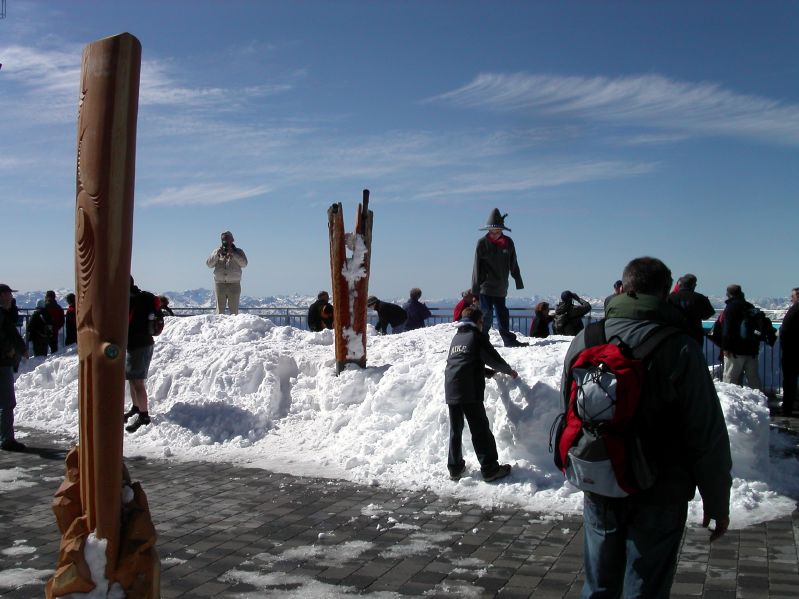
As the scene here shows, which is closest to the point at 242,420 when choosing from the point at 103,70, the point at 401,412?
the point at 401,412

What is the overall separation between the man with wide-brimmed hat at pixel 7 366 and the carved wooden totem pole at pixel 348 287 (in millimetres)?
4166

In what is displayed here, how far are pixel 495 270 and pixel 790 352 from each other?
195 inches

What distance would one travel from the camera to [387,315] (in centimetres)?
1614

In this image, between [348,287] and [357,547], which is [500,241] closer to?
[348,287]

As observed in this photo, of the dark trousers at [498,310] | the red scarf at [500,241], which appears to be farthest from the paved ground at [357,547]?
the red scarf at [500,241]

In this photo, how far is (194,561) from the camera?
233 inches

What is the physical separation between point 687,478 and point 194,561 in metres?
3.76

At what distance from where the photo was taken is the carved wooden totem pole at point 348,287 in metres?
11.6

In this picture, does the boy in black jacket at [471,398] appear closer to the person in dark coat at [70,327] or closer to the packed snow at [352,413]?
the packed snow at [352,413]

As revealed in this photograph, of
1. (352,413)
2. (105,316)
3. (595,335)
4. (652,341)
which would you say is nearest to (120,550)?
(105,316)

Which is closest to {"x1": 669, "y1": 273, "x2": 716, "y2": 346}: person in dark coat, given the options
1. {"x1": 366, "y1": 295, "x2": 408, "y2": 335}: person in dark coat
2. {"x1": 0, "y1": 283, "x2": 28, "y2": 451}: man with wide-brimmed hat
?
{"x1": 366, "y1": 295, "x2": 408, "y2": 335}: person in dark coat

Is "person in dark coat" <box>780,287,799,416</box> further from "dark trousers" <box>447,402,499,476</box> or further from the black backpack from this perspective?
"dark trousers" <box>447,402,499,476</box>

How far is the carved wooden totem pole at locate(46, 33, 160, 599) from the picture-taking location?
12.8 feet

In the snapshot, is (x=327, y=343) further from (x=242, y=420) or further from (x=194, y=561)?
(x=194, y=561)
